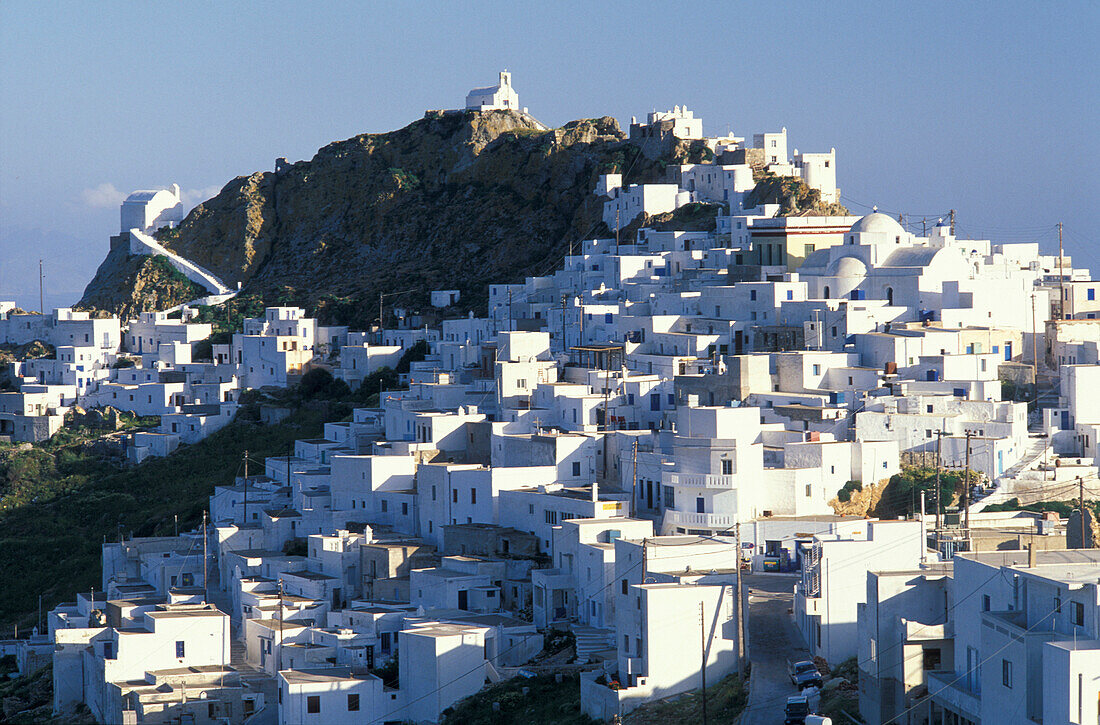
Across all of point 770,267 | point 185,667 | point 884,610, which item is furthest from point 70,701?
point 770,267

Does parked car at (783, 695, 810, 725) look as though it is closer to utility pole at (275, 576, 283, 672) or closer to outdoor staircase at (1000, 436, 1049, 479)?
utility pole at (275, 576, 283, 672)

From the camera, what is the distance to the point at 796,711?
86.9 ft

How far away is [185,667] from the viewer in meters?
37.1

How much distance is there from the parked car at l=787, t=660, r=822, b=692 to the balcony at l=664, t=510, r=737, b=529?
26.9 feet

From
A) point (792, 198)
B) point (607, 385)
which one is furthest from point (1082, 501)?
point (792, 198)

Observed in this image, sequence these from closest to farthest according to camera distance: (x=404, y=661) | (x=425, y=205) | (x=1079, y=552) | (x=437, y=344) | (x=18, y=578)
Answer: (x=1079, y=552) → (x=404, y=661) → (x=18, y=578) → (x=437, y=344) → (x=425, y=205)

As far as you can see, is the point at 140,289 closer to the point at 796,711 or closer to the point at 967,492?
the point at 967,492

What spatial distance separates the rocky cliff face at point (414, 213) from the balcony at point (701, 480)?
35879mm

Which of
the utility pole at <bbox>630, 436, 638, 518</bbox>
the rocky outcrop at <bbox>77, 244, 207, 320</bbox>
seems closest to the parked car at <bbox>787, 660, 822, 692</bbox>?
the utility pole at <bbox>630, 436, 638, 518</bbox>

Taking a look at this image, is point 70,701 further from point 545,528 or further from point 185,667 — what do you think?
point 545,528

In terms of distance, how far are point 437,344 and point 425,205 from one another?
2442 cm

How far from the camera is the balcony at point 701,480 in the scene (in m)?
36.8

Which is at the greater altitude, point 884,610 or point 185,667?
point 884,610

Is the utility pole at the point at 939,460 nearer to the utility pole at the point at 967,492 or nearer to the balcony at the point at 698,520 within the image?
the utility pole at the point at 967,492
